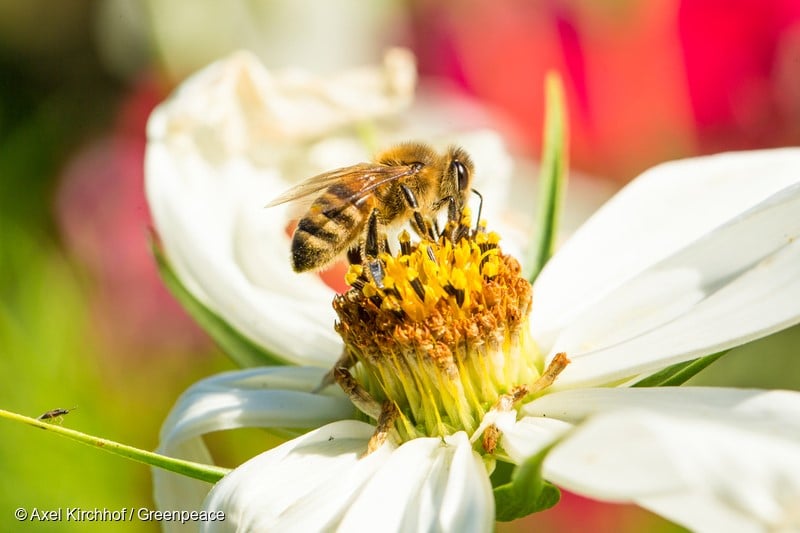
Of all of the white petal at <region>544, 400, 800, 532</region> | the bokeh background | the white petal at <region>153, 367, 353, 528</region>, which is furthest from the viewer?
the bokeh background

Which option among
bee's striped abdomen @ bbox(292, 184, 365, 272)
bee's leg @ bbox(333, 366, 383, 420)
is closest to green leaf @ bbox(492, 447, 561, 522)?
bee's leg @ bbox(333, 366, 383, 420)

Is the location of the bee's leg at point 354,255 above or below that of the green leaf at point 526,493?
above

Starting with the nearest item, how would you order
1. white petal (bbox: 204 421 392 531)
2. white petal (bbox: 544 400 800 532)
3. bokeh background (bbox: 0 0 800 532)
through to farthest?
white petal (bbox: 544 400 800 532) < white petal (bbox: 204 421 392 531) < bokeh background (bbox: 0 0 800 532)

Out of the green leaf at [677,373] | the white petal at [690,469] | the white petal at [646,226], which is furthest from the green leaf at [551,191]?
the white petal at [690,469]

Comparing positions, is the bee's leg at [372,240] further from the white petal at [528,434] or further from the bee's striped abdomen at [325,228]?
the white petal at [528,434]

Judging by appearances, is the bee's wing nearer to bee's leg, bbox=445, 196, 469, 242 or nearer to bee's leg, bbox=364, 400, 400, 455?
bee's leg, bbox=445, 196, 469, 242

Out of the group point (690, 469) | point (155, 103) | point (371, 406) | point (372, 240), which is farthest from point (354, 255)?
point (155, 103)
